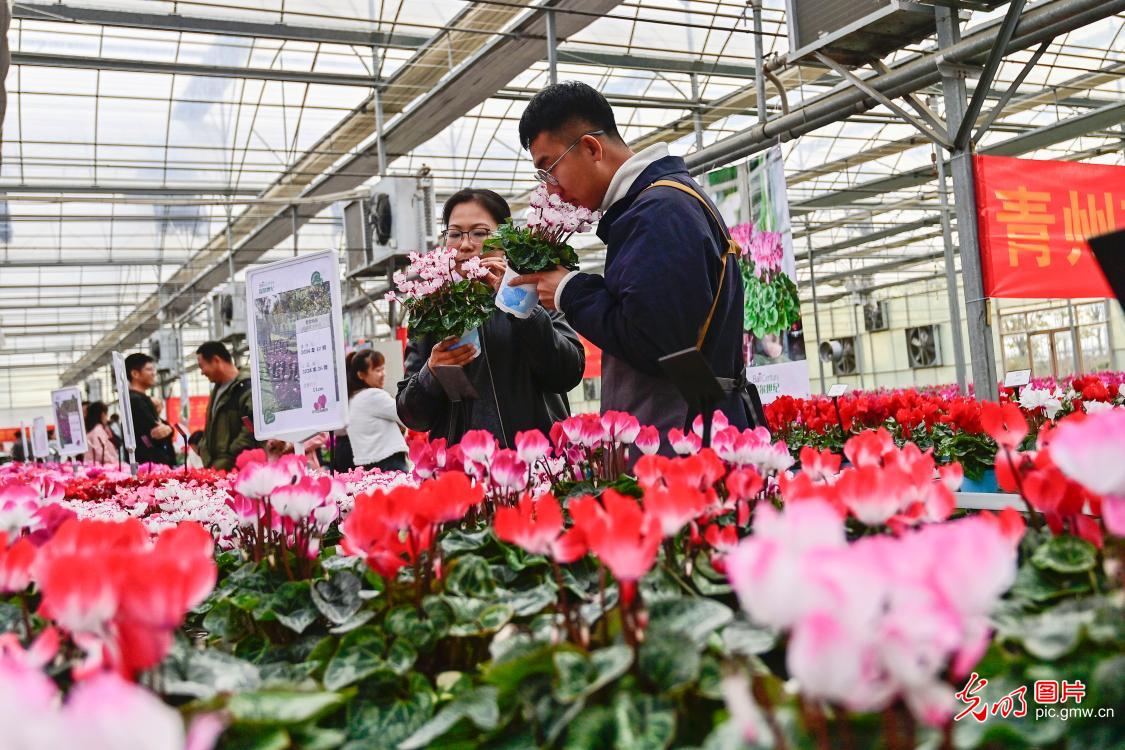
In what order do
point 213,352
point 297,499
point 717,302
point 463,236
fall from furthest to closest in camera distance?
point 213,352
point 463,236
point 717,302
point 297,499

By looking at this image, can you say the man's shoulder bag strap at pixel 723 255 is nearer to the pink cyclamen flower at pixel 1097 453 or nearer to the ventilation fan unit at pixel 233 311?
the pink cyclamen flower at pixel 1097 453

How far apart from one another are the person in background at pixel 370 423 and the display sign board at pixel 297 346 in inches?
89.2

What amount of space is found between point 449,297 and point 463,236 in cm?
55

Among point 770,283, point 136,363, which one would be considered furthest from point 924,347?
point 136,363

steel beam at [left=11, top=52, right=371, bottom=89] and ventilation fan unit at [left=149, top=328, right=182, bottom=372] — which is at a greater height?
steel beam at [left=11, top=52, right=371, bottom=89]

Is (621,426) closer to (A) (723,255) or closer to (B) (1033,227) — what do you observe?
(A) (723,255)

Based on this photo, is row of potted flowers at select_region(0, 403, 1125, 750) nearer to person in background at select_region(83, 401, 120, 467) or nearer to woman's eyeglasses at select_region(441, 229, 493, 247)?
woman's eyeglasses at select_region(441, 229, 493, 247)

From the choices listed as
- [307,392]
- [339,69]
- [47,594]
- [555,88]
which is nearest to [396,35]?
[339,69]

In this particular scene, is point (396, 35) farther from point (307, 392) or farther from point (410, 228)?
point (307, 392)

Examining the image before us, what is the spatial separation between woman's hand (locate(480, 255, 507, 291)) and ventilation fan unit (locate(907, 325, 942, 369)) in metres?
28.3

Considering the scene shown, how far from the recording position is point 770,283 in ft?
20.2

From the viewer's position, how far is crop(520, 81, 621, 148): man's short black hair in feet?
6.99

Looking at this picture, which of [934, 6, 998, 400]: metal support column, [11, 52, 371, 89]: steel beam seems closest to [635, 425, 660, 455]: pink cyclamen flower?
[934, 6, 998, 400]: metal support column

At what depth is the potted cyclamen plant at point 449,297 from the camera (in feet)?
7.39
